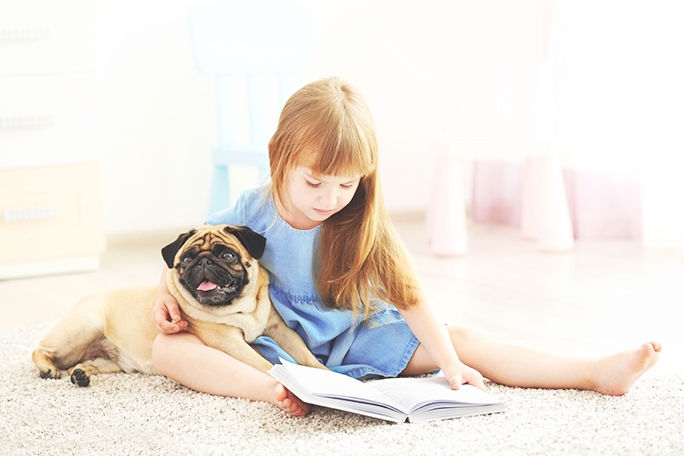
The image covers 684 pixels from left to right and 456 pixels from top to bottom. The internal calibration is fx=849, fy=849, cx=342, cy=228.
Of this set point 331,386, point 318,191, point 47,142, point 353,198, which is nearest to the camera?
point 331,386

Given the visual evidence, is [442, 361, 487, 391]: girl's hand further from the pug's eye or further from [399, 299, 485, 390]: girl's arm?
the pug's eye

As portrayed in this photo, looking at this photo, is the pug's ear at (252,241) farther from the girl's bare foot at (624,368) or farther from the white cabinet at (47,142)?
the white cabinet at (47,142)

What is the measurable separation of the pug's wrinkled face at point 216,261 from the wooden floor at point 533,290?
1.80ft

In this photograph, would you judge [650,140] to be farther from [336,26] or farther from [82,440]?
[82,440]

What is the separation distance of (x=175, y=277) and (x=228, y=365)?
0.15 metres

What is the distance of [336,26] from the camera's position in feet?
8.95

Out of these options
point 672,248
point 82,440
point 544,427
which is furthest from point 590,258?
point 82,440

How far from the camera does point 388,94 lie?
2.83 m

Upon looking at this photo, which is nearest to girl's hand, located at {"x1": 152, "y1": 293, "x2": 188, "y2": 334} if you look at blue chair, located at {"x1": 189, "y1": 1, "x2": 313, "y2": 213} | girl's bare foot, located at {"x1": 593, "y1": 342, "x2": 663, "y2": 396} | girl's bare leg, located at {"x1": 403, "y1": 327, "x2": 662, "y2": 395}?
girl's bare leg, located at {"x1": 403, "y1": 327, "x2": 662, "y2": 395}

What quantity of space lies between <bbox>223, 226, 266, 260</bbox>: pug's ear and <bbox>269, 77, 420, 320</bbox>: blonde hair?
0.07 m

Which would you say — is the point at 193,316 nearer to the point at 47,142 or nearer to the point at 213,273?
the point at 213,273

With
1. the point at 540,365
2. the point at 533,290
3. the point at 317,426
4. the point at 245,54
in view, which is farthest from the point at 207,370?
the point at 245,54

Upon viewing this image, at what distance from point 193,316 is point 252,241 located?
0.45ft

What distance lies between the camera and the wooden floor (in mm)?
1511
